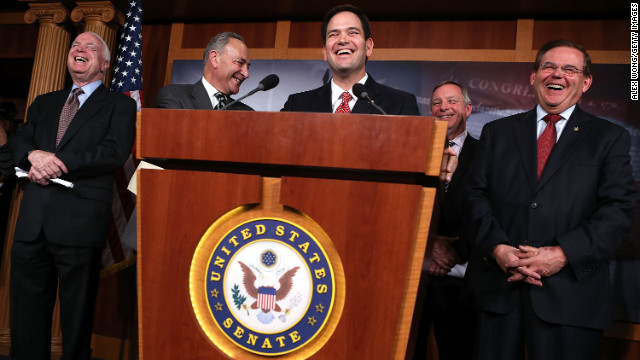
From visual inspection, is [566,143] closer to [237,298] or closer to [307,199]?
[307,199]

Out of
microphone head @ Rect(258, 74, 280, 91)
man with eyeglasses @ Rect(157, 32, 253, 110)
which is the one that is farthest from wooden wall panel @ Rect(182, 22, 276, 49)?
microphone head @ Rect(258, 74, 280, 91)

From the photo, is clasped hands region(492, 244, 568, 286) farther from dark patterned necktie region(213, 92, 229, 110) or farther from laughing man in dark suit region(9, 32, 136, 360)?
laughing man in dark suit region(9, 32, 136, 360)

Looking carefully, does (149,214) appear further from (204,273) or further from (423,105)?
(423,105)

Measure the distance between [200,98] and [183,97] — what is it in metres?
0.12

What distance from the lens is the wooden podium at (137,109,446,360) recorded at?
1.11 meters

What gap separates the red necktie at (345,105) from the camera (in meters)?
1.94

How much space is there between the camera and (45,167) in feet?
7.63

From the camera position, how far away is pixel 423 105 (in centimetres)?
364

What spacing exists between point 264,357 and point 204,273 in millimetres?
234

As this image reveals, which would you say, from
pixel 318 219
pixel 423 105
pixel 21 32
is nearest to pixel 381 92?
pixel 318 219

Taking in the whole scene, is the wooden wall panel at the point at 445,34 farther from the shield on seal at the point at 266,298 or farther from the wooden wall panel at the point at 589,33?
the shield on seal at the point at 266,298

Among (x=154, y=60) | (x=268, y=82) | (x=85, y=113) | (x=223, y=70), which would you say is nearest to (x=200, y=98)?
(x=223, y=70)

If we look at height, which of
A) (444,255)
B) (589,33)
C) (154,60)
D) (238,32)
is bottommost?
(444,255)

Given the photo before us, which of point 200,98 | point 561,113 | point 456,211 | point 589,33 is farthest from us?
point 589,33
